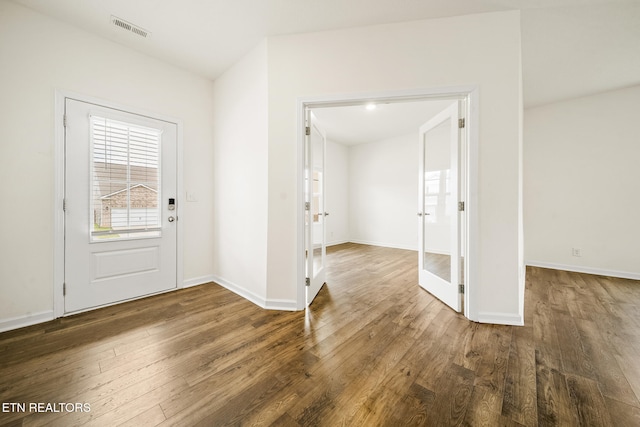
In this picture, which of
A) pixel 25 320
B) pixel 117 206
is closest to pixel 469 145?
pixel 117 206

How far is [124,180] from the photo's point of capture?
2547 millimetres

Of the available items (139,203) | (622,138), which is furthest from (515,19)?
(139,203)

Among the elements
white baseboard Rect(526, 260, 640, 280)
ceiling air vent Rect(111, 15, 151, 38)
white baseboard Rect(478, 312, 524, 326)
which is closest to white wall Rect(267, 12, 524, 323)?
white baseboard Rect(478, 312, 524, 326)

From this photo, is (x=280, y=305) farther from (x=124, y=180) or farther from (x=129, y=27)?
(x=129, y=27)

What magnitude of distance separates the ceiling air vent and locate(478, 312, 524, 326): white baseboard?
4.42 metres

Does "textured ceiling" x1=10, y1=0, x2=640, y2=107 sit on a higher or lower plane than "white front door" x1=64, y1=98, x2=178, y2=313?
higher

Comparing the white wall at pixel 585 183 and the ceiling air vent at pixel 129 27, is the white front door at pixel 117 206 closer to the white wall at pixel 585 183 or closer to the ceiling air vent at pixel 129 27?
the ceiling air vent at pixel 129 27

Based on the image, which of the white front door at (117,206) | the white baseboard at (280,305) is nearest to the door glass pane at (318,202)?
the white baseboard at (280,305)

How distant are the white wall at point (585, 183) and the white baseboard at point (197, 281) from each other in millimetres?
5656

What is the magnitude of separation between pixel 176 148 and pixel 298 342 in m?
2.79

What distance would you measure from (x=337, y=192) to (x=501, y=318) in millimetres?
4864

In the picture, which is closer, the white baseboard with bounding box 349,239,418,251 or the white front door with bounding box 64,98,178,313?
the white front door with bounding box 64,98,178,313

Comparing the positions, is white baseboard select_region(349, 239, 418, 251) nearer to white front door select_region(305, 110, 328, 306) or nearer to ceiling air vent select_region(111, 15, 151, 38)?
white front door select_region(305, 110, 328, 306)

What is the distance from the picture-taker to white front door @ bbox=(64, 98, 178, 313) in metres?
2.28
